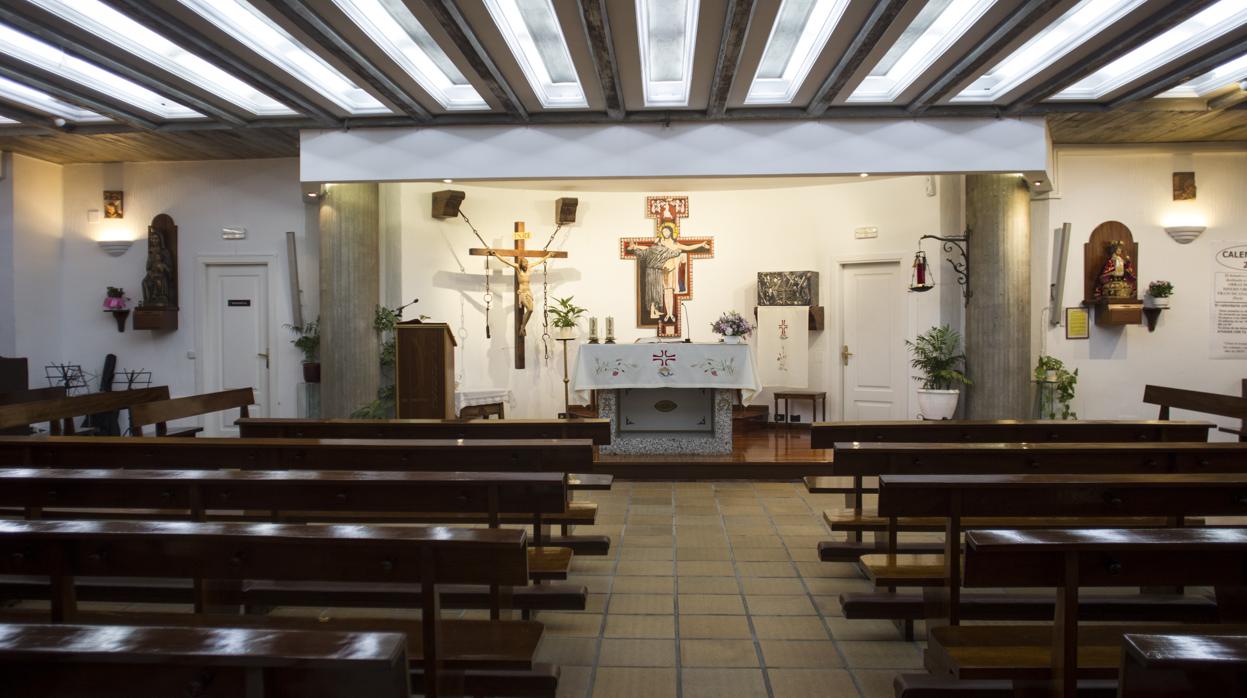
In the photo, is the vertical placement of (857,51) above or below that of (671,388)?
above

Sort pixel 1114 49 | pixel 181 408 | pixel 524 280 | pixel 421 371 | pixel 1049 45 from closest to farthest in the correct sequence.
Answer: pixel 181 408, pixel 1114 49, pixel 1049 45, pixel 421 371, pixel 524 280

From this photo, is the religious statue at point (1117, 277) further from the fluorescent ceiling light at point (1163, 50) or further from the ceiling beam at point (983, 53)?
the ceiling beam at point (983, 53)

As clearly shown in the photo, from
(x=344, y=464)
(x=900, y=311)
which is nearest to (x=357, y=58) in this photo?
(x=344, y=464)

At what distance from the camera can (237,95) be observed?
18.1 feet

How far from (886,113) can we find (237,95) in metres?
4.99

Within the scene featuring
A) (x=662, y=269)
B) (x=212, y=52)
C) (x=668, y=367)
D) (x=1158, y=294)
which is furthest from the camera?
(x=662, y=269)

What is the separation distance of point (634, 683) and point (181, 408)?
309cm

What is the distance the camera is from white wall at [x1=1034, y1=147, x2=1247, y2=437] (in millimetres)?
7211

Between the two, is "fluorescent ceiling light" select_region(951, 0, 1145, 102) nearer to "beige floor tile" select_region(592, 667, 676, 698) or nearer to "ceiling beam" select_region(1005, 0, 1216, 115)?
"ceiling beam" select_region(1005, 0, 1216, 115)

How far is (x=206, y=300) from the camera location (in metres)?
7.95

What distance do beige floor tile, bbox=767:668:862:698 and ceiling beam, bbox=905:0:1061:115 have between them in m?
3.61

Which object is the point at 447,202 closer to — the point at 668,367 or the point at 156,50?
the point at 668,367

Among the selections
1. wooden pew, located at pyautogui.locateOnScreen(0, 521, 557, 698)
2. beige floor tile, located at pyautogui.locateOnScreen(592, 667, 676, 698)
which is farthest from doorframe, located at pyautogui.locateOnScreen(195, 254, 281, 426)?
wooden pew, located at pyautogui.locateOnScreen(0, 521, 557, 698)

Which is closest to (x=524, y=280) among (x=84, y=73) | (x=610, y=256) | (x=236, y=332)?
(x=610, y=256)
